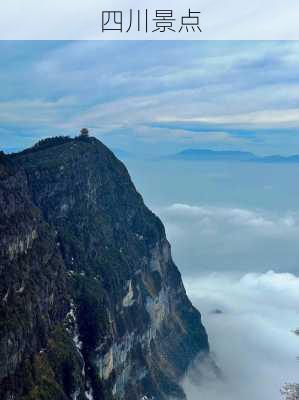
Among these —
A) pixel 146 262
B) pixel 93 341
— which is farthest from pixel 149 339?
pixel 93 341

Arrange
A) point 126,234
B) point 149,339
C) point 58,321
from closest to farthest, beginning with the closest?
point 58,321, point 149,339, point 126,234

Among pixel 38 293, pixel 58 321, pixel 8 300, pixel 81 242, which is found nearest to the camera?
pixel 8 300

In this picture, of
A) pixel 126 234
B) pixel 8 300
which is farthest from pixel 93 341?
pixel 126 234

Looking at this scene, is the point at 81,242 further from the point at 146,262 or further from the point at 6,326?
the point at 6,326

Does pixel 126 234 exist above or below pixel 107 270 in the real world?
above

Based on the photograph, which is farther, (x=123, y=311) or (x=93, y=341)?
(x=123, y=311)

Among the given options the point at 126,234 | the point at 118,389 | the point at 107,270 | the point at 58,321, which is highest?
the point at 126,234
